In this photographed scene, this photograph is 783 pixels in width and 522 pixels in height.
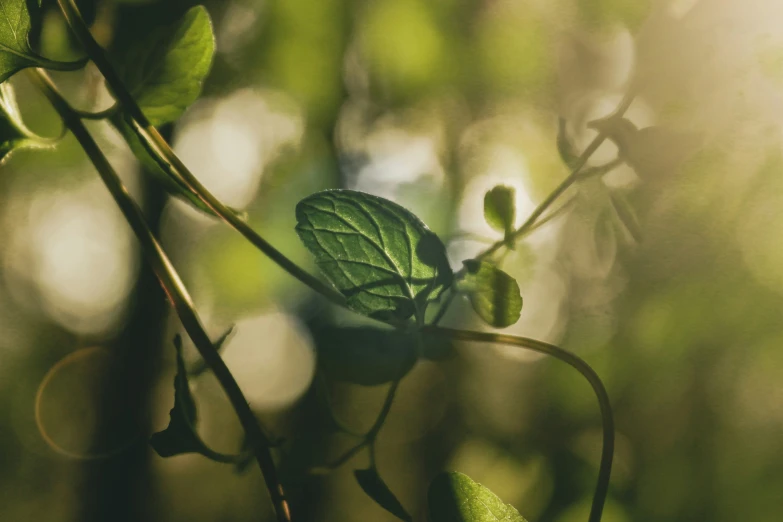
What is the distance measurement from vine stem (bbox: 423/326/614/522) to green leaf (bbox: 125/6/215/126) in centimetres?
15

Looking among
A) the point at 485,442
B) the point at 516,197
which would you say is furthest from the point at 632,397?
the point at 516,197

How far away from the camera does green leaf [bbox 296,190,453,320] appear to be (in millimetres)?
230

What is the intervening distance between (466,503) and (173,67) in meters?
0.22

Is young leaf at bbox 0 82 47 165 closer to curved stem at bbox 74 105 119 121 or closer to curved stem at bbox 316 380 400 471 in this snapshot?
curved stem at bbox 74 105 119 121

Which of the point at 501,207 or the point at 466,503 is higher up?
the point at 501,207

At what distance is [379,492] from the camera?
0.25 meters

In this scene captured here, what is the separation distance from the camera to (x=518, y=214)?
0.28m

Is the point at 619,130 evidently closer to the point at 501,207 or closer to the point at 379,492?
the point at 501,207

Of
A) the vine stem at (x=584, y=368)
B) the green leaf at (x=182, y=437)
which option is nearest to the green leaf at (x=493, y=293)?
the vine stem at (x=584, y=368)

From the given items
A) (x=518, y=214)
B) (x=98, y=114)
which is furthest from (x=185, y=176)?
(x=518, y=214)

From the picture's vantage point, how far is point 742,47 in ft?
1.62

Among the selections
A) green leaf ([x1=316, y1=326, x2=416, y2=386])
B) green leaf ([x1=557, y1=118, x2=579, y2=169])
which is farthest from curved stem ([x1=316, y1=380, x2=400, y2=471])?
green leaf ([x1=557, y1=118, x2=579, y2=169])

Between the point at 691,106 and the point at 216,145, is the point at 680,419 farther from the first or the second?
the point at 216,145

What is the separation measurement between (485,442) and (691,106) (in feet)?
2.08
